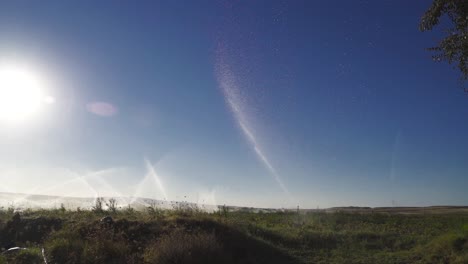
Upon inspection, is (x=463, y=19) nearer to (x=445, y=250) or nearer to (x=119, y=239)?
(x=445, y=250)

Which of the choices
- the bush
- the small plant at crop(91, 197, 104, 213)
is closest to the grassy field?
the bush

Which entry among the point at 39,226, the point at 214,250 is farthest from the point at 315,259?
the point at 39,226

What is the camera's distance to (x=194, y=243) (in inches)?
512

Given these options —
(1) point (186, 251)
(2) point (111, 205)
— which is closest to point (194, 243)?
(1) point (186, 251)

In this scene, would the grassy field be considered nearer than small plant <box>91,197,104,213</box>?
Yes

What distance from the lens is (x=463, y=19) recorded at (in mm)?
12477

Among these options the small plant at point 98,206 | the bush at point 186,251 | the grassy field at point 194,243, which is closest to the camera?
the bush at point 186,251

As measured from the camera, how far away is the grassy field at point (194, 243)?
12883 millimetres

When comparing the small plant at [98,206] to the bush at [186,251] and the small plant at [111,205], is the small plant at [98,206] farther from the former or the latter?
the bush at [186,251]

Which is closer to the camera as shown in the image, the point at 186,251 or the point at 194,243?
the point at 186,251

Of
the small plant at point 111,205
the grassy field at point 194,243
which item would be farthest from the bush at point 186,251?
the small plant at point 111,205

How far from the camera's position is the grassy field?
12883mm

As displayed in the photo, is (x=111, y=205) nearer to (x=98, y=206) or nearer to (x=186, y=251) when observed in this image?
(x=98, y=206)

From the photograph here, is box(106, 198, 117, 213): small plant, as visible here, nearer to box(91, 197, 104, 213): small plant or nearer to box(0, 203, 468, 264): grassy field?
box(91, 197, 104, 213): small plant
